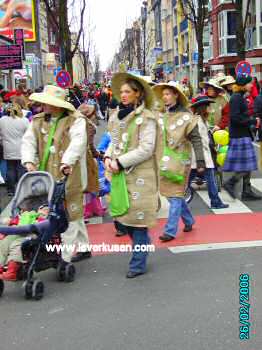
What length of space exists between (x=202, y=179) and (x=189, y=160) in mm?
3304

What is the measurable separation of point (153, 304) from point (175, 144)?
2275 millimetres

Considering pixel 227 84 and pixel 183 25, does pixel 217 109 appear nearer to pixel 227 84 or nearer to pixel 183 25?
pixel 227 84

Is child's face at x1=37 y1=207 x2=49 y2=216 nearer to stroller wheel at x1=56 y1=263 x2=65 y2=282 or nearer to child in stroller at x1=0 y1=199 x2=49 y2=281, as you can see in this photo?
child in stroller at x1=0 y1=199 x2=49 y2=281

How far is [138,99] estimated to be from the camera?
5.37m

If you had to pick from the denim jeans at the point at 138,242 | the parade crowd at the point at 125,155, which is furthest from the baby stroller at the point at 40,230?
the denim jeans at the point at 138,242

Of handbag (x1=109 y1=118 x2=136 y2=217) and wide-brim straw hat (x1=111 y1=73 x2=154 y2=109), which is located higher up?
wide-brim straw hat (x1=111 y1=73 x2=154 y2=109)

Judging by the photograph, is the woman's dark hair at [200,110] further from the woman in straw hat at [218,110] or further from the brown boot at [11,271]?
the brown boot at [11,271]

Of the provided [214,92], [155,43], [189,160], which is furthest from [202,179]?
[155,43]

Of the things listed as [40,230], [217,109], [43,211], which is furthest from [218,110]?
[40,230]

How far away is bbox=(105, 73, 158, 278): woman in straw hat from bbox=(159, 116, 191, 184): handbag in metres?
1.13

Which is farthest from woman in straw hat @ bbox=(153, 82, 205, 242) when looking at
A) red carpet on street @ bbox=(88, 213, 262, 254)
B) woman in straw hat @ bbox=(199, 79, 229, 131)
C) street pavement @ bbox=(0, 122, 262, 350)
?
woman in straw hat @ bbox=(199, 79, 229, 131)

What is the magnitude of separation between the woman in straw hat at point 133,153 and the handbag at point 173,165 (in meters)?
1.13

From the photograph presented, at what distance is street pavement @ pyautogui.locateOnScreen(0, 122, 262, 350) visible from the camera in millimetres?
4117
